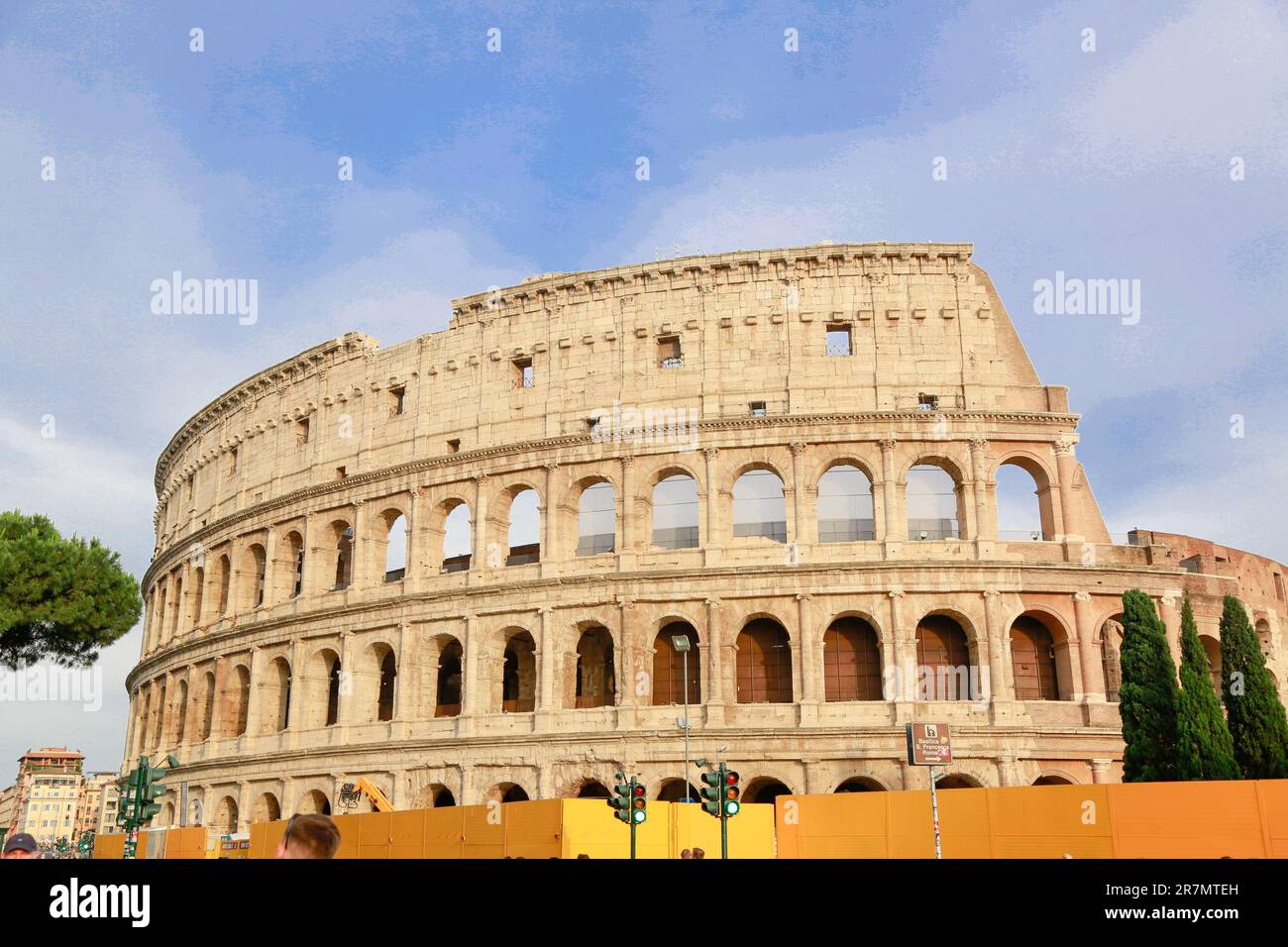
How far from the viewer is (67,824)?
525 ft

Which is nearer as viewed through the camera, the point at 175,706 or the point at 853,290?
the point at 853,290

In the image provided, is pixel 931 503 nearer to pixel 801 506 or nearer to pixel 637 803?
pixel 801 506

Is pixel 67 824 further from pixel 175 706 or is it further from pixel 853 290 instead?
pixel 853 290

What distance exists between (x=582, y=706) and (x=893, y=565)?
9846 millimetres

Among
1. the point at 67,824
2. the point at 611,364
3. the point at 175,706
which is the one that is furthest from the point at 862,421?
the point at 67,824

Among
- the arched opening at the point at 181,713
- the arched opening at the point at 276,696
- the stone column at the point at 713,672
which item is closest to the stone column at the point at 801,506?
the stone column at the point at 713,672

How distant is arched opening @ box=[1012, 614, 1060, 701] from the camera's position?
30375 mm

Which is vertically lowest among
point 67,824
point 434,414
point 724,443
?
point 67,824

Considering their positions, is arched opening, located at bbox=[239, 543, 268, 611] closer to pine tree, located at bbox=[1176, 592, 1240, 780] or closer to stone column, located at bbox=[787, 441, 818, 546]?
stone column, located at bbox=[787, 441, 818, 546]

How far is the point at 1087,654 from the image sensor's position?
29.8m

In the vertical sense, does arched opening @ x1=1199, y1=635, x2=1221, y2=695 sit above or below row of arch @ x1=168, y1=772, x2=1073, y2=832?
above

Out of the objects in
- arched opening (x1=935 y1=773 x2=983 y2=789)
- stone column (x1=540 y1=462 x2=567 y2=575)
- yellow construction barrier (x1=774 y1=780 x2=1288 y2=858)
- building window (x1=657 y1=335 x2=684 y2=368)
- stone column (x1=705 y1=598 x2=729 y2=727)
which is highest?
building window (x1=657 y1=335 x2=684 y2=368)

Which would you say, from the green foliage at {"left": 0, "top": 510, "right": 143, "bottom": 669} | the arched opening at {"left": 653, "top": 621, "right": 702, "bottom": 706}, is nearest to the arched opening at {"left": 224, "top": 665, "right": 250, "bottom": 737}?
the green foliage at {"left": 0, "top": 510, "right": 143, "bottom": 669}

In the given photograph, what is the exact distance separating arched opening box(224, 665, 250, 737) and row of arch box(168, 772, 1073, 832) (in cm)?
275
